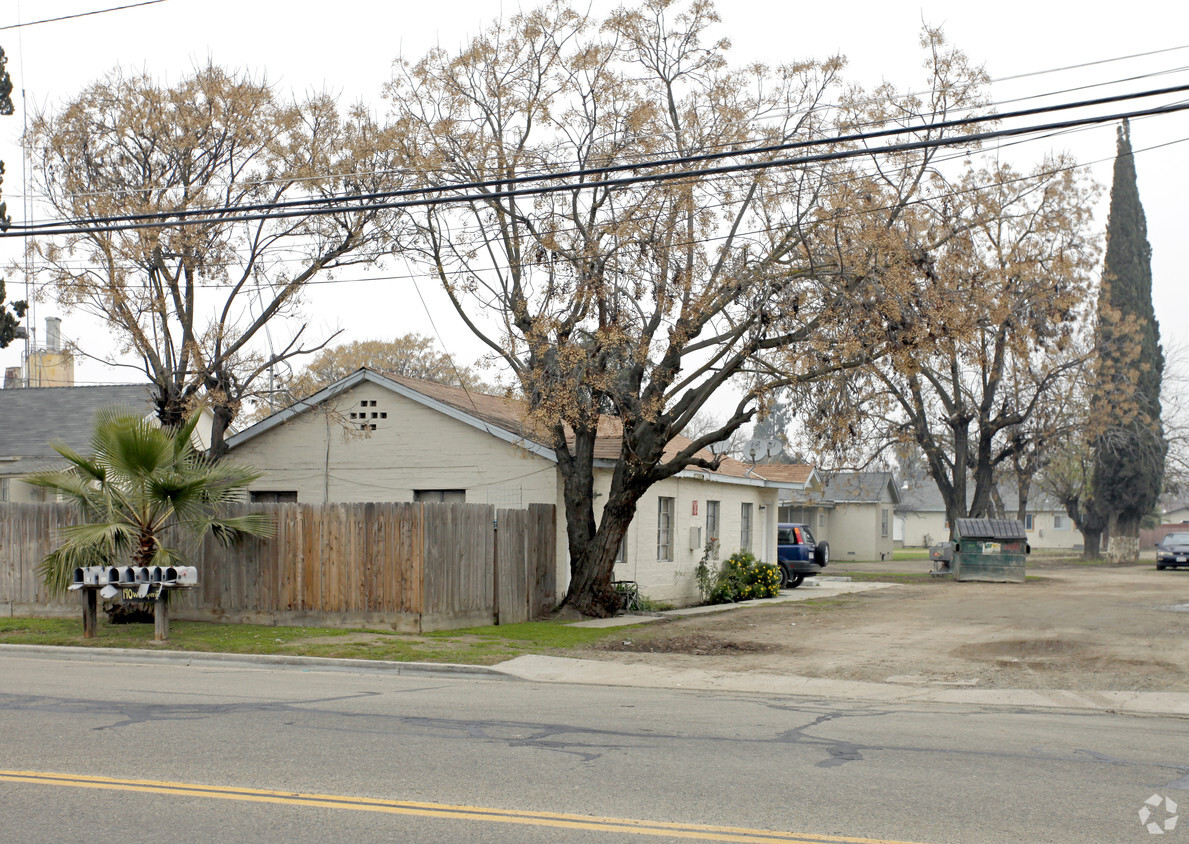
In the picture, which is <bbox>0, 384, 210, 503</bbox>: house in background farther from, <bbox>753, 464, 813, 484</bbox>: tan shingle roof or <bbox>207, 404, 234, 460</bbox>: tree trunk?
<bbox>753, 464, 813, 484</bbox>: tan shingle roof

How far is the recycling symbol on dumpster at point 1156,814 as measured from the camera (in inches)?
255

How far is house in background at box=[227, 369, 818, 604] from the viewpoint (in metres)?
21.5

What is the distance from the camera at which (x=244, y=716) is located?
10039 mm

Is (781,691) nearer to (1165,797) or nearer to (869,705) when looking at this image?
(869,705)

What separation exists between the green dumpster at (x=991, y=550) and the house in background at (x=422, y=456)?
1581 centimetres

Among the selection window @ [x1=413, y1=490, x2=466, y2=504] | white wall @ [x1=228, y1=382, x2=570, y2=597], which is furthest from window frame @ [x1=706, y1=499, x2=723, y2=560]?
window @ [x1=413, y1=490, x2=466, y2=504]

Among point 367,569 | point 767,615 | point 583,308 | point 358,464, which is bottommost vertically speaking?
point 767,615

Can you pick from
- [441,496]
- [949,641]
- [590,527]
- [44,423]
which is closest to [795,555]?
[590,527]

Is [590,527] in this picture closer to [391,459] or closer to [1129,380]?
[391,459]

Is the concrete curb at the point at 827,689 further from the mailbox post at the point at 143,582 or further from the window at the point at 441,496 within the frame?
the window at the point at 441,496

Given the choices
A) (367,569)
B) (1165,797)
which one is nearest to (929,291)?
(367,569)

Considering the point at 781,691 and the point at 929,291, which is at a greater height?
the point at 929,291

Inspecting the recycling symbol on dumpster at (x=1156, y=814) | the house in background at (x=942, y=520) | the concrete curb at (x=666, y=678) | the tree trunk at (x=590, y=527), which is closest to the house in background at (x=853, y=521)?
the house in background at (x=942, y=520)

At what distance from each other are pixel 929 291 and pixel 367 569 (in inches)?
412
